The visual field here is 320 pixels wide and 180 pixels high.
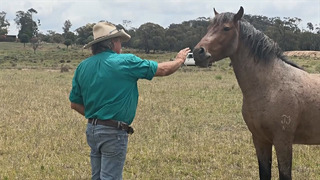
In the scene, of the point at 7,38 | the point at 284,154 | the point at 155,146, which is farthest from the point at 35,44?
the point at 284,154

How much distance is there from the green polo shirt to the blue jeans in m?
0.13

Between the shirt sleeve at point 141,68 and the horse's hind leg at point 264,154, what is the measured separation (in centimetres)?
189

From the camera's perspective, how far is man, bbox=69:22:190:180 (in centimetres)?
346

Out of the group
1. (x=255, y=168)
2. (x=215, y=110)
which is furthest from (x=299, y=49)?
(x=255, y=168)

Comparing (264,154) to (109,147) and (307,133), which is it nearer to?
(307,133)

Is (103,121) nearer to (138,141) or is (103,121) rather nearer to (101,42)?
(101,42)

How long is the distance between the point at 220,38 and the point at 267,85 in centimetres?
81

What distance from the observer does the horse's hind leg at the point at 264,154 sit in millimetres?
4652

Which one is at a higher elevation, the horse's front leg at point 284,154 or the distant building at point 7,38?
the distant building at point 7,38

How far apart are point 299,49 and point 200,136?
7548cm

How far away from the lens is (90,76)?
11.6ft

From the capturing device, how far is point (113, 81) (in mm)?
3455

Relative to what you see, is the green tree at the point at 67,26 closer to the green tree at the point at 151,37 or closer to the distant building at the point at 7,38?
the distant building at the point at 7,38

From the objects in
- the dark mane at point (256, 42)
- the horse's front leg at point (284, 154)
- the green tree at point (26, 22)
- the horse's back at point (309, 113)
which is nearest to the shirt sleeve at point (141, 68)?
the dark mane at point (256, 42)
